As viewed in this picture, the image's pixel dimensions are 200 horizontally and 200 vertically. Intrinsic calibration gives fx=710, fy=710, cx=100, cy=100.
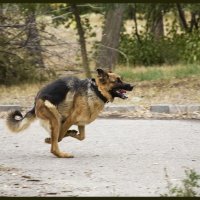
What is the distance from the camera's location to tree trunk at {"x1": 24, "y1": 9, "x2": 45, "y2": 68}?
17.3 metres

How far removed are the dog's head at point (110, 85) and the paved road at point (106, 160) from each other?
2.84ft

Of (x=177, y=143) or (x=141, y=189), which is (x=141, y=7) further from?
(x=141, y=189)

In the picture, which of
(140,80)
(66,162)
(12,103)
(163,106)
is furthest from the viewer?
(140,80)

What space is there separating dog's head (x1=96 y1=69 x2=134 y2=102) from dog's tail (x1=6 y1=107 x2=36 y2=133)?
41.6 inches

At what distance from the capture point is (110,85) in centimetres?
973

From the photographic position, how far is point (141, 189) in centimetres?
775

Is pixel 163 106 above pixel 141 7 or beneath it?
beneath

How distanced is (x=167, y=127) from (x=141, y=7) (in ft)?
39.4

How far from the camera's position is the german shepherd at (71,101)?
960 centimetres

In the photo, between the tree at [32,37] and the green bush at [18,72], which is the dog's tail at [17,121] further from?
the green bush at [18,72]

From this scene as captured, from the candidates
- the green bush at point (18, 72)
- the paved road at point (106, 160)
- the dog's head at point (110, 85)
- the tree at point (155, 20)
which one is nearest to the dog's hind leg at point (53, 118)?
the paved road at point (106, 160)

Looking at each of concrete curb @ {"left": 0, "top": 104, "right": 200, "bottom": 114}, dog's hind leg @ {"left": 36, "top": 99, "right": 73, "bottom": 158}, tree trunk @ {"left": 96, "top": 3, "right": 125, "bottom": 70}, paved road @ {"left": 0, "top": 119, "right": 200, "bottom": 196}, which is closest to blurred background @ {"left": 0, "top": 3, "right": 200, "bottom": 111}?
tree trunk @ {"left": 96, "top": 3, "right": 125, "bottom": 70}

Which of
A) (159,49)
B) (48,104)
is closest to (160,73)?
(159,49)

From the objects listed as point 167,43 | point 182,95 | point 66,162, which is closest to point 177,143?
point 66,162
